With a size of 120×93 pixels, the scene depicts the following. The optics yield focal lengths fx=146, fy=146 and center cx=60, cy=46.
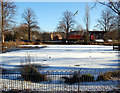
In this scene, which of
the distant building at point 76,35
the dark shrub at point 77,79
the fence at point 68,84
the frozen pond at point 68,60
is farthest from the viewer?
the distant building at point 76,35

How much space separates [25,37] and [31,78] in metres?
54.8

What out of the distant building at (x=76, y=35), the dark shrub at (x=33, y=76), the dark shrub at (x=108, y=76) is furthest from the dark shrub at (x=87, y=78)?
the distant building at (x=76, y=35)

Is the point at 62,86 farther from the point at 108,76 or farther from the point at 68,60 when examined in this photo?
the point at 68,60

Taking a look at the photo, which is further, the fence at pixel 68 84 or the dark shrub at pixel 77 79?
the dark shrub at pixel 77 79

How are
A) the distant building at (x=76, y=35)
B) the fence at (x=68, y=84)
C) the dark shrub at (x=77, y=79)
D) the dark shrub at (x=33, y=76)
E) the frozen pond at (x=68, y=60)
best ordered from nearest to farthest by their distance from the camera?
the fence at (x=68, y=84), the dark shrub at (x=77, y=79), the dark shrub at (x=33, y=76), the frozen pond at (x=68, y=60), the distant building at (x=76, y=35)

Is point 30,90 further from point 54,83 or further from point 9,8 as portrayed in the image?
point 9,8

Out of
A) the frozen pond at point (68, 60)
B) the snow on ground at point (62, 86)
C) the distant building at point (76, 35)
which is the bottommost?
the snow on ground at point (62, 86)

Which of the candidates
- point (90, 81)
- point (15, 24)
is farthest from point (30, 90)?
point (15, 24)

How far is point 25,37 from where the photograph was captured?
5972 centimetres

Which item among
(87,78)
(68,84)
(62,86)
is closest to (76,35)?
(87,78)

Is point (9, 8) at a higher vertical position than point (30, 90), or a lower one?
higher

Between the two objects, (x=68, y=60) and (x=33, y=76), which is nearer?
(x=33, y=76)

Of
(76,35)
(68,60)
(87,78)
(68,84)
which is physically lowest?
(68,84)

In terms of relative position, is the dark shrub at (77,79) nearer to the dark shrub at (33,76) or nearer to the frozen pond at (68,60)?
the dark shrub at (33,76)
